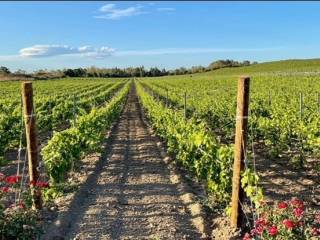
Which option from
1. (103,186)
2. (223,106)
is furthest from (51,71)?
(103,186)

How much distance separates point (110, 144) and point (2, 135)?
3.35 m

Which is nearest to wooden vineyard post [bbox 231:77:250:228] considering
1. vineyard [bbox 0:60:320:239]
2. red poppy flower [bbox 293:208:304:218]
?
vineyard [bbox 0:60:320:239]

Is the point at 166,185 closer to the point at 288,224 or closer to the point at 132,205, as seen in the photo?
the point at 132,205

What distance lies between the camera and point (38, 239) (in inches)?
245

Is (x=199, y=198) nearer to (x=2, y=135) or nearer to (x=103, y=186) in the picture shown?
(x=103, y=186)

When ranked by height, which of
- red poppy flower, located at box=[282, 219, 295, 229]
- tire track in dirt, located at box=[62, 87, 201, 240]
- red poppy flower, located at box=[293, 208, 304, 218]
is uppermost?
red poppy flower, located at box=[293, 208, 304, 218]

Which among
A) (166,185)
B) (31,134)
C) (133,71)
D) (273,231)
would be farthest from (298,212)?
(133,71)

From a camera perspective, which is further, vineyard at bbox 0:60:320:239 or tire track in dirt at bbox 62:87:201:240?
tire track in dirt at bbox 62:87:201:240

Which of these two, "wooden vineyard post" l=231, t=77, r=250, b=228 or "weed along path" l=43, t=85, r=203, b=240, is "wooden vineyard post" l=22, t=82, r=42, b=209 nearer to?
"weed along path" l=43, t=85, r=203, b=240

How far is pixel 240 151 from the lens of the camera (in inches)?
259

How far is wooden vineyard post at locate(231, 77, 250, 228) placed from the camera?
650 centimetres

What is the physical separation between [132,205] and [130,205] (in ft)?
0.11

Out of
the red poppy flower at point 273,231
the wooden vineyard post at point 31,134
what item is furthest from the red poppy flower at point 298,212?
the wooden vineyard post at point 31,134

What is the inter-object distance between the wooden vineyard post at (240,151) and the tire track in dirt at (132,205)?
59 cm
